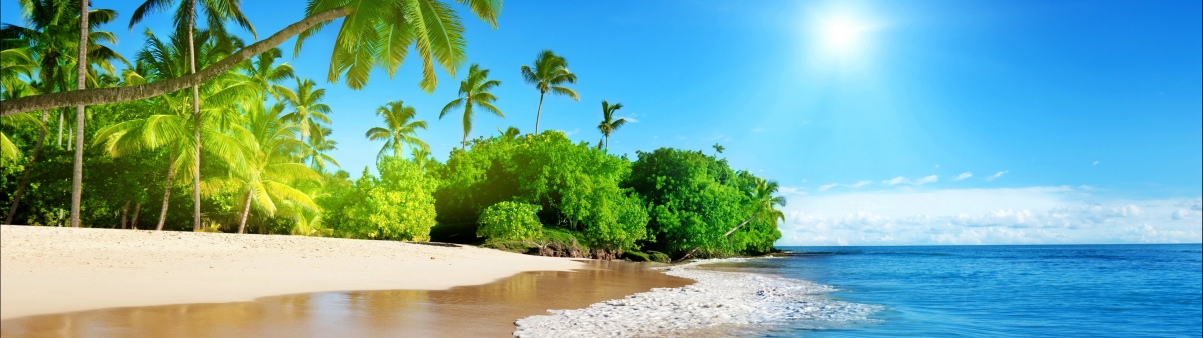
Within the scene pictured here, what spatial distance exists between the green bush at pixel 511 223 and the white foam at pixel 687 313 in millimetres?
16910

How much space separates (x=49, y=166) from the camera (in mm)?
28312

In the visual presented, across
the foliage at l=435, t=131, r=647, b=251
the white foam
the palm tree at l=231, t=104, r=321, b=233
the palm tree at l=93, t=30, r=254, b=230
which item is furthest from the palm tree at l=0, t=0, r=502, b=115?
the foliage at l=435, t=131, r=647, b=251

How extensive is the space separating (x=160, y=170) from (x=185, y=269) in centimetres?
1736

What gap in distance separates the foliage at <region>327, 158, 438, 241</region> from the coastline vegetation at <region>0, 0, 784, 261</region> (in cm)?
8

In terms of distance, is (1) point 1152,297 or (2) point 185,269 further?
(1) point 1152,297

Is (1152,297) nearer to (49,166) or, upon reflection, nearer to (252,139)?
(252,139)

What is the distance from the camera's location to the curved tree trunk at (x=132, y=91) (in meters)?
4.89

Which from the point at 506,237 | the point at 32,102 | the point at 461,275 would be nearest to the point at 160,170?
the point at 506,237

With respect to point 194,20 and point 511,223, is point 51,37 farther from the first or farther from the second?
point 511,223

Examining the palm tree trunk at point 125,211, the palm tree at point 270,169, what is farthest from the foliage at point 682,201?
the palm tree trunk at point 125,211

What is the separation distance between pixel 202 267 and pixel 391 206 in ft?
55.6

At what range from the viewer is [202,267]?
15.2 m

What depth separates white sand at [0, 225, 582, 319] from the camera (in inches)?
280

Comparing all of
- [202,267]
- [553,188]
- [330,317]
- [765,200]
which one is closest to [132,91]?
[330,317]
